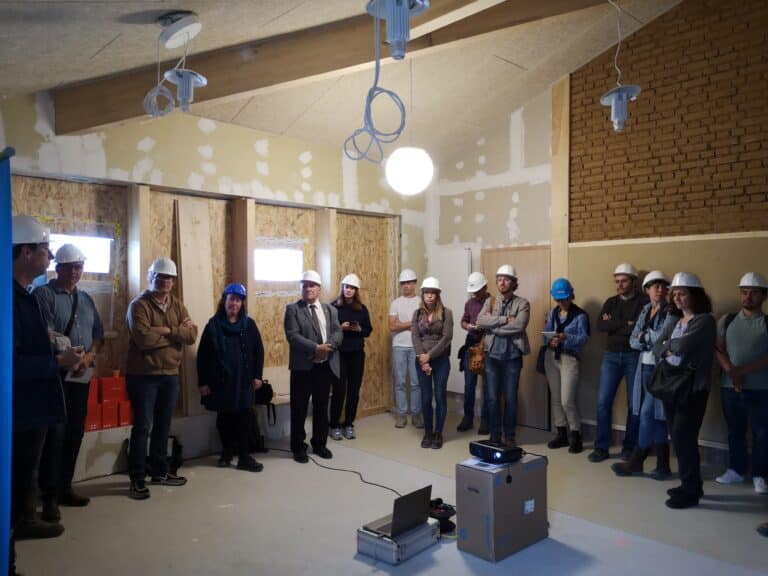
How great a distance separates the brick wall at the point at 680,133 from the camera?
4.62 meters

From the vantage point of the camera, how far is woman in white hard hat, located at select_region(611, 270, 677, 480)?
4410 millimetres

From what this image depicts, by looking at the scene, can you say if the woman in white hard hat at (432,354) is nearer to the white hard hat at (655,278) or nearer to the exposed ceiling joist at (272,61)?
the white hard hat at (655,278)

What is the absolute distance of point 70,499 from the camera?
383 cm

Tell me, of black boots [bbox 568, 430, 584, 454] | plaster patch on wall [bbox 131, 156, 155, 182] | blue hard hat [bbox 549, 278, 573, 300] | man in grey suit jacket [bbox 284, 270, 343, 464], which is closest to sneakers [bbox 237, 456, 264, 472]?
man in grey suit jacket [bbox 284, 270, 343, 464]

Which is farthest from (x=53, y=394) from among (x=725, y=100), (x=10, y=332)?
(x=725, y=100)

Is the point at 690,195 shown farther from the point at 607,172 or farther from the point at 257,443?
the point at 257,443

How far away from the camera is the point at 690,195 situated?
4930 millimetres

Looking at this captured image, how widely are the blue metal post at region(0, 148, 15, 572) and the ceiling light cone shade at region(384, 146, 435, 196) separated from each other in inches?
95.1

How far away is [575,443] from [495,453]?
230cm

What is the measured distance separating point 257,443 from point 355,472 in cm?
103

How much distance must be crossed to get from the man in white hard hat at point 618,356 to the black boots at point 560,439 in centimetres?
35

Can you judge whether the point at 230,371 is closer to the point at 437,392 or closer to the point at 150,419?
the point at 150,419

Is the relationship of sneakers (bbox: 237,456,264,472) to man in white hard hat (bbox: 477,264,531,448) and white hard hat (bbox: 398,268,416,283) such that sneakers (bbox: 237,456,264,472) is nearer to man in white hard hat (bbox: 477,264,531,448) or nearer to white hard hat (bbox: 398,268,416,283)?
man in white hard hat (bbox: 477,264,531,448)

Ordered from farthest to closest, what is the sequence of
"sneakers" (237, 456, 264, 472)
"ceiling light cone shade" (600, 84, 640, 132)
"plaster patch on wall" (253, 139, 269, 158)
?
"plaster patch on wall" (253, 139, 269, 158), "sneakers" (237, 456, 264, 472), "ceiling light cone shade" (600, 84, 640, 132)
